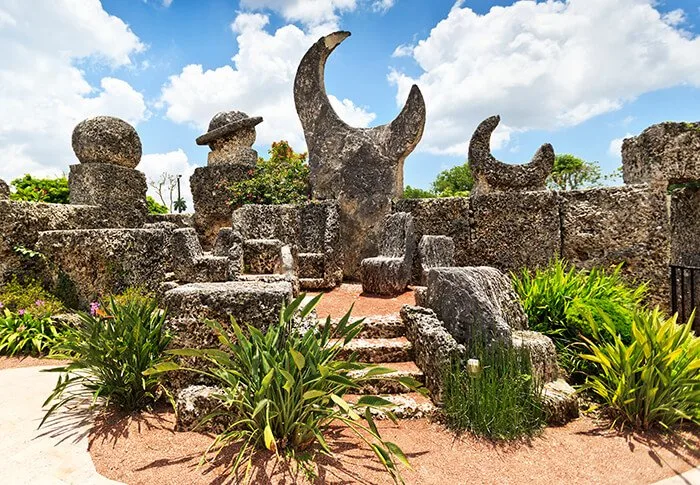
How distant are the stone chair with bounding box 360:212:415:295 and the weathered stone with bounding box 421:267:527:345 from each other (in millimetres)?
1616

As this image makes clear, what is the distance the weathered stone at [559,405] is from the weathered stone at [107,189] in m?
6.87

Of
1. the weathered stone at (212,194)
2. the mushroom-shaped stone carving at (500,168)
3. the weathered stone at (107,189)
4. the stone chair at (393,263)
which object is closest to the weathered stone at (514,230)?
the mushroom-shaped stone carving at (500,168)

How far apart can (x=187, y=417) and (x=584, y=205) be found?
522 centimetres

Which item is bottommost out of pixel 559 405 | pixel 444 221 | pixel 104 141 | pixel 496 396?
pixel 559 405

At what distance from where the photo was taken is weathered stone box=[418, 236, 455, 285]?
534 cm

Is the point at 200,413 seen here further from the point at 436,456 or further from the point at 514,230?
the point at 514,230

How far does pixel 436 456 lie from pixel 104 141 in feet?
23.8

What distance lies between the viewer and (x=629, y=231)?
5.06 m

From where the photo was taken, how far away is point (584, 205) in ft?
17.2

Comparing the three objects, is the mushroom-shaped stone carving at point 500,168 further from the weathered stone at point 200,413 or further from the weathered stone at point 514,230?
the weathered stone at point 200,413

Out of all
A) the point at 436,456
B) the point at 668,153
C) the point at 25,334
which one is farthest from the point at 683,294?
the point at 25,334

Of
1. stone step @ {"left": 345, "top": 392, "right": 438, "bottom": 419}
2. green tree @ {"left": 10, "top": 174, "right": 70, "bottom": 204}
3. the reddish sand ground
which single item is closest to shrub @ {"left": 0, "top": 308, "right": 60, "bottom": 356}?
the reddish sand ground

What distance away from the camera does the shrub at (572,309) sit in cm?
342

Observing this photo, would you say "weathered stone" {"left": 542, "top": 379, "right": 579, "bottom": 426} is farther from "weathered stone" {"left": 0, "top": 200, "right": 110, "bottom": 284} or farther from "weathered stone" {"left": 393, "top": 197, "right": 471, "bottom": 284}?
"weathered stone" {"left": 0, "top": 200, "right": 110, "bottom": 284}
